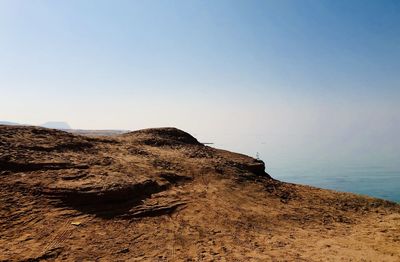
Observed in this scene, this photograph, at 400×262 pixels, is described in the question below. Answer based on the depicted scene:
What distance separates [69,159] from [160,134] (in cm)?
939

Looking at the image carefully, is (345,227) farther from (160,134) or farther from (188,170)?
(160,134)

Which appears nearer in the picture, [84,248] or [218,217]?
[84,248]

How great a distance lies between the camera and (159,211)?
1079cm

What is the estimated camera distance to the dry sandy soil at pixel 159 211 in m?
8.41

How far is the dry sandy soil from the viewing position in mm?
8414

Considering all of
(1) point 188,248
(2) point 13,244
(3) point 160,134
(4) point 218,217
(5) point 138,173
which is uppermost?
(3) point 160,134

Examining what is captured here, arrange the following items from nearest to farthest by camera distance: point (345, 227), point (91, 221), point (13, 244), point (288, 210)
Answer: point (13, 244), point (91, 221), point (345, 227), point (288, 210)

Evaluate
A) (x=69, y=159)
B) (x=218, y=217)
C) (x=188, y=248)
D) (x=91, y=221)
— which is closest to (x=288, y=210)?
(x=218, y=217)

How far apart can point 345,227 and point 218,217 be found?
16.9ft

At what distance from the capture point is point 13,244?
25.6ft

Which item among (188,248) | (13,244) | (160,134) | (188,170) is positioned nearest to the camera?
(13,244)

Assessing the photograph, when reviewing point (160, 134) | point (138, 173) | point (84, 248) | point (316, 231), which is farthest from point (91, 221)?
point (160, 134)

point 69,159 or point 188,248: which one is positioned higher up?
point 69,159

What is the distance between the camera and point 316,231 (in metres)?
11.1
